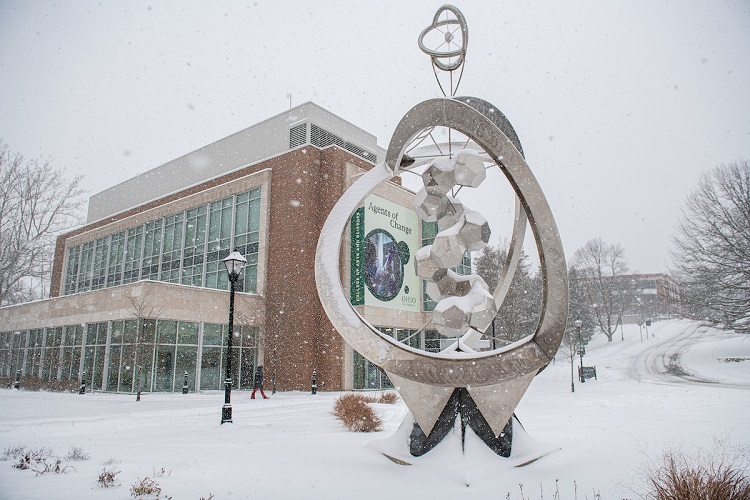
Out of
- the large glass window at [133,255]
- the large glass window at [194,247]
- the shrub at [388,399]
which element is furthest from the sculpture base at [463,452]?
the large glass window at [133,255]

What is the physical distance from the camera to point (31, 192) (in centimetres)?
2353

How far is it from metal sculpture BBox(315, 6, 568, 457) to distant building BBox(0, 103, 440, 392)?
59.5 feet

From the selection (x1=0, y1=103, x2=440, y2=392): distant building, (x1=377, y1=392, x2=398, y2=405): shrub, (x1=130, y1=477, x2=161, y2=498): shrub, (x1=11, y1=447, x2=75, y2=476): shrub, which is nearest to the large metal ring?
(x1=130, y1=477, x2=161, y2=498): shrub

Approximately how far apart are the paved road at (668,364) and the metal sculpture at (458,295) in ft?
73.9

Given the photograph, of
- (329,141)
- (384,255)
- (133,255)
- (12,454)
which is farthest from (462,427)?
(133,255)

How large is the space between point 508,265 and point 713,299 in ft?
76.1

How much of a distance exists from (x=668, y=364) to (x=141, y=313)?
34500 millimetres

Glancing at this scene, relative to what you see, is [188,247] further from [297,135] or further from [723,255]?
[723,255]

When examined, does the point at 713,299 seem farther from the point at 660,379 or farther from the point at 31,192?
the point at 31,192

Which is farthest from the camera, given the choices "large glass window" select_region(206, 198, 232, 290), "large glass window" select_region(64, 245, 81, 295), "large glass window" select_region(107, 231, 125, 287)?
"large glass window" select_region(64, 245, 81, 295)

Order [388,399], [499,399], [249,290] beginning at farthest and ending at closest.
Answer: [249,290] < [388,399] < [499,399]

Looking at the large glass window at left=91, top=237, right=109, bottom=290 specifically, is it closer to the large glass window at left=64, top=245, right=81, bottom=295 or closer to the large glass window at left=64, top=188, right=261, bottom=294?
the large glass window at left=64, top=188, right=261, bottom=294

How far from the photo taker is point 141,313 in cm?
2145

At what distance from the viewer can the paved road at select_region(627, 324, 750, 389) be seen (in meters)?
26.7
